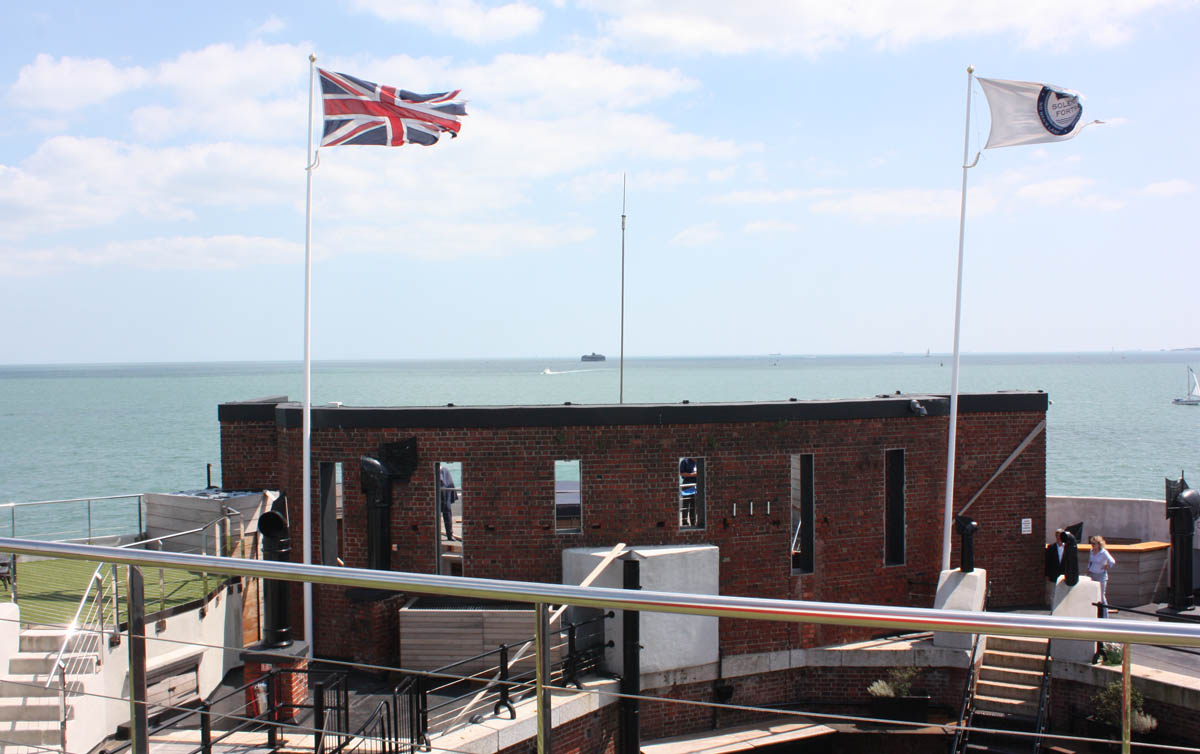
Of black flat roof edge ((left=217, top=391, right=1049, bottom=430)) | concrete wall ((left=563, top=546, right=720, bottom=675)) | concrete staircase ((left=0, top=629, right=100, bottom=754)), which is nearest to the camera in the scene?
concrete staircase ((left=0, top=629, right=100, bottom=754))

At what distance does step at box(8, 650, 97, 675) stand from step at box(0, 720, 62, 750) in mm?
844

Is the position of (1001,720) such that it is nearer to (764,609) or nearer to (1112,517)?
(1112,517)

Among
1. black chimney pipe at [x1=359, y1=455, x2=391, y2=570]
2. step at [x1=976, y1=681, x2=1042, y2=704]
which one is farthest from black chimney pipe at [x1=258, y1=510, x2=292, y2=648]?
step at [x1=976, y1=681, x2=1042, y2=704]

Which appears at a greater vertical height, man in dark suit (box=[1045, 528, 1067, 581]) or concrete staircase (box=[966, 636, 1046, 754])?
man in dark suit (box=[1045, 528, 1067, 581])

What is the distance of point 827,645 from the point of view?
599 inches

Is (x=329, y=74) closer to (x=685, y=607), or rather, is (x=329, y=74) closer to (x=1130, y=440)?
(x=685, y=607)

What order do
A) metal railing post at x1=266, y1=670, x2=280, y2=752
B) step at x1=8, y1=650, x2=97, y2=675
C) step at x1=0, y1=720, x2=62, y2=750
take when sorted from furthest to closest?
1. step at x1=8, y1=650, x2=97, y2=675
2. step at x1=0, y1=720, x2=62, y2=750
3. metal railing post at x1=266, y1=670, x2=280, y2=752

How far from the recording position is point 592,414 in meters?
14.4

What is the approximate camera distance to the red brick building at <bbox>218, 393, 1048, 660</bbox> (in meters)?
14.3

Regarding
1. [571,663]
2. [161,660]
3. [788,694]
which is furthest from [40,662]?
[788,694]

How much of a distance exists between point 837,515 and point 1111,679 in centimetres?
469

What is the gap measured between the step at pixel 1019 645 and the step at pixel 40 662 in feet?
43.7

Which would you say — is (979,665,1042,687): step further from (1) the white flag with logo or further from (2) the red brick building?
(1) the white flag with logo

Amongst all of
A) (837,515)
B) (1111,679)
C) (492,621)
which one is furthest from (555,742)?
(1111,679)
